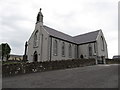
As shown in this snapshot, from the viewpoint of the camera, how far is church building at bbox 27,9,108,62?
98.2ft

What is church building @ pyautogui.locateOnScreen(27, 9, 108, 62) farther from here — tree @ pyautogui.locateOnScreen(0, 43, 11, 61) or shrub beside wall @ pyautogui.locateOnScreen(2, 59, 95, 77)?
tree @ pyautogui.locateOnScreen(0, 43, 11, 61)

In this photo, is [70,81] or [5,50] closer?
[70,81]

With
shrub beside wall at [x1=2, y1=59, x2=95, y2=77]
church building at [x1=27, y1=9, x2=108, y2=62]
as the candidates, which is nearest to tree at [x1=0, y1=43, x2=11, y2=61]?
church building at [x1=27, y1=9, x2=108, y2=62]

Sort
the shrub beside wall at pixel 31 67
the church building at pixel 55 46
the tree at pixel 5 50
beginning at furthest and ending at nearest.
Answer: the tree at pixel 5 50, the church building at pixel 55 46, the shrub beside wall at pixel 31 67

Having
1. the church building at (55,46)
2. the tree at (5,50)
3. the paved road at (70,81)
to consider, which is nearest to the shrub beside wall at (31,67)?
the paved road at (70,81)

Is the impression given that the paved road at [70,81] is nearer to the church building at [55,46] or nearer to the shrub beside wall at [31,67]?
the shrub beside wall at [31,67]

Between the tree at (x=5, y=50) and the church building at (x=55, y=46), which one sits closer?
the church building at (x=55, y=46)

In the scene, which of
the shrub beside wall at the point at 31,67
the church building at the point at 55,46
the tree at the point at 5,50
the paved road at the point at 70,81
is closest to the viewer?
the paved road at the point at 70,81

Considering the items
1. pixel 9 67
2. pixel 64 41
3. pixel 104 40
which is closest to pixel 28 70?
pixel 9 67

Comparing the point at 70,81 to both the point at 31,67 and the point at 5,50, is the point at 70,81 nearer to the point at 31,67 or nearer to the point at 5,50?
the point at 31,67

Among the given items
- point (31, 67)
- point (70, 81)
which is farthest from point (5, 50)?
point (70, 81)

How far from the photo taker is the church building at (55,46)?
98.2 feet

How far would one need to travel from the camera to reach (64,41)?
33938 millimetres

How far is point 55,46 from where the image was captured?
102 feet
